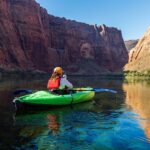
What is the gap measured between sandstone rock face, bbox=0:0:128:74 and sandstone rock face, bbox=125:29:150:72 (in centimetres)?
2044

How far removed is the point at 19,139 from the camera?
14.0 m

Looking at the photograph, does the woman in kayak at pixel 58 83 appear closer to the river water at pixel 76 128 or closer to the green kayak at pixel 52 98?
the green kayak at pixel 52 98

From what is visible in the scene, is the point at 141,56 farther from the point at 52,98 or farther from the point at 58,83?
the point at 52,98

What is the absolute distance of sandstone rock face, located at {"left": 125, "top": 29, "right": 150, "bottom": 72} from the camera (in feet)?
429

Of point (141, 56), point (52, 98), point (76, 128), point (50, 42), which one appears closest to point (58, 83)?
point (52, 98)

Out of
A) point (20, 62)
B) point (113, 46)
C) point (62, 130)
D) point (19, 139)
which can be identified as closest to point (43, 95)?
point (62, 130)

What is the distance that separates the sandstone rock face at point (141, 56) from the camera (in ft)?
429

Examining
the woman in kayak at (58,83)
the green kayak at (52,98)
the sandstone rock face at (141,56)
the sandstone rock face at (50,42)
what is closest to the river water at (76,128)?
the green kayak at (52,98)

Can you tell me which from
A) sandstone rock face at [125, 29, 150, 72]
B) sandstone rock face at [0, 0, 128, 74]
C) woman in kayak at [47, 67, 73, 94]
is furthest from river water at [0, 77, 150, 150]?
sandstone rock face at [125, 29, 150, 72]

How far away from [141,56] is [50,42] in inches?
1576

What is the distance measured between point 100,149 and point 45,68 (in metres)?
123

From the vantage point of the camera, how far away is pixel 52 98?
23172 mm

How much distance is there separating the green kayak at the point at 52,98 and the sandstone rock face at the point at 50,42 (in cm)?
8112

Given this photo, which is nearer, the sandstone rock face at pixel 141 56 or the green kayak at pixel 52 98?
the green kayak at pixel 52 98
